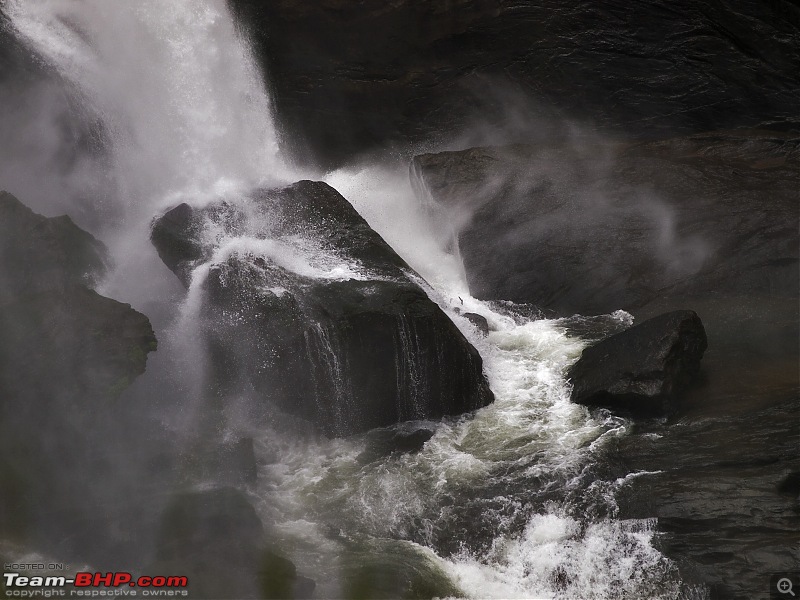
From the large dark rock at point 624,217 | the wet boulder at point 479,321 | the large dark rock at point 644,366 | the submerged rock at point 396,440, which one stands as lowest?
the submerged rock at point 396,440

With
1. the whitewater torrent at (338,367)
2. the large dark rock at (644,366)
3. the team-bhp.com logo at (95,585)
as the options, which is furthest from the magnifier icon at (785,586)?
the team-bhp.com logo at (95,585)

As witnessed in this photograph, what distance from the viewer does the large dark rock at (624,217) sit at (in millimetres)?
16234

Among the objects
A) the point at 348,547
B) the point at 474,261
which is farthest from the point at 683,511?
the point at 474,261

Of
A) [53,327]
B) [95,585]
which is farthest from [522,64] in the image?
[95,585]

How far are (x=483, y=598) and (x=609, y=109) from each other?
47.3ft

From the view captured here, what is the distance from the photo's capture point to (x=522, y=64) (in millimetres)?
18750

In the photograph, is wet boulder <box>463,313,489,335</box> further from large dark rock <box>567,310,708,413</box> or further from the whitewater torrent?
large dark rock <box>567,310,708,413</box>

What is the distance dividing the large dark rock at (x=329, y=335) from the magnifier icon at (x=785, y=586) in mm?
5572

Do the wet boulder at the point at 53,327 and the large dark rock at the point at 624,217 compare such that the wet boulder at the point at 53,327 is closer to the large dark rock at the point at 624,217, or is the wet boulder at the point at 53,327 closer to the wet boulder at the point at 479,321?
the wet boulder at the point at 479,321

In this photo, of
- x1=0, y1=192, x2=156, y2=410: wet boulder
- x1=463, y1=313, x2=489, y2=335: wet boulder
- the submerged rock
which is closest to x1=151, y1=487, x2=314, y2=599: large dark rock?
the submerged rock

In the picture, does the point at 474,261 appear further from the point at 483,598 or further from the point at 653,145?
the point at 483,598

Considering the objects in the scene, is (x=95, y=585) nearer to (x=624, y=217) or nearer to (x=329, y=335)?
(x=329, y=335)

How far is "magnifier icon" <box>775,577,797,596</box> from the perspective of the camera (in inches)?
324

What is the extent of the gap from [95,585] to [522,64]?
51.1ft
